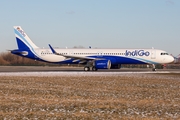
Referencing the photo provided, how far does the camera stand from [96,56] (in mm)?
48469

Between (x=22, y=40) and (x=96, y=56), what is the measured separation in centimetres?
1135

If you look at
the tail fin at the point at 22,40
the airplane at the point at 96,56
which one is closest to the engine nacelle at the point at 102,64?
the airplane at the point at 96,56

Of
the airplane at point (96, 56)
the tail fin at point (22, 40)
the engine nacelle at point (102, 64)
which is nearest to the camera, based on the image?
the engine nacelle at point (102, 64)

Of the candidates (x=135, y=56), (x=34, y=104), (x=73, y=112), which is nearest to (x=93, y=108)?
(x=73, y=112)

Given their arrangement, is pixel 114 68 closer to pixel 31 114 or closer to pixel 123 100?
pixel 123 100

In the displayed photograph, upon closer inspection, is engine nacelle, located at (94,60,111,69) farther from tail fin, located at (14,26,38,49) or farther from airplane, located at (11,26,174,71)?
tail fin, located at (14,26,38,49)

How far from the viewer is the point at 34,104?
42.8ft

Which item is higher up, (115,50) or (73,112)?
(115,50)

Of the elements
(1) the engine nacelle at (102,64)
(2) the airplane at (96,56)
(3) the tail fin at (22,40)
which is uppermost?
(3) the tail fin at (22,40)

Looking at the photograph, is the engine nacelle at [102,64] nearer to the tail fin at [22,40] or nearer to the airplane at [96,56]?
the airplane at [96,56]

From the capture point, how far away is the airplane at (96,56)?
1855 inches

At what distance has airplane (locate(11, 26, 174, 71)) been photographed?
4712 centimetres

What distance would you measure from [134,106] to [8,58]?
346 ft

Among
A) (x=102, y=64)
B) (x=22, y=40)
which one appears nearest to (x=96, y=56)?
(x=102, y=64)
